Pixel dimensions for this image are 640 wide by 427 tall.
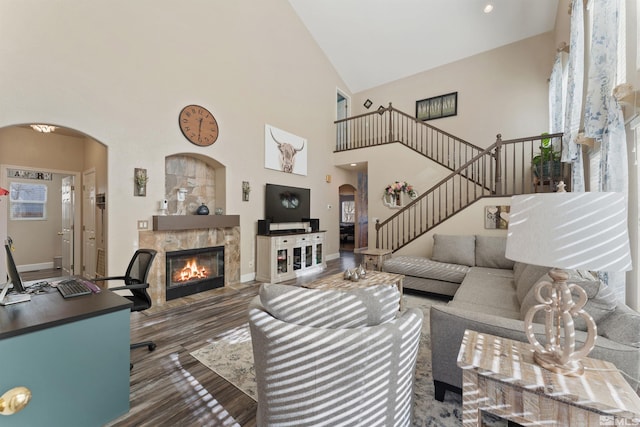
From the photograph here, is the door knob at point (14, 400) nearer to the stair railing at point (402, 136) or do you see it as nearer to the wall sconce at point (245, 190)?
the wall sconce at point (245, 190)

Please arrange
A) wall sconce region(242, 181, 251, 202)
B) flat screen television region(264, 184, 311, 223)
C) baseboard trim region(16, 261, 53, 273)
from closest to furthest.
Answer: wall sconce region(242, 181, 251, 202) → flat screen television region(264, 184, 311, 223) → baseboard trim region(16, 261, 53, 273)

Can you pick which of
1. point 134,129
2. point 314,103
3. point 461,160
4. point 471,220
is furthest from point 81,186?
point 461,160

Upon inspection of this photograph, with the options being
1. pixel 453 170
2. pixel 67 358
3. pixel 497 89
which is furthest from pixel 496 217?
pixel 67 358

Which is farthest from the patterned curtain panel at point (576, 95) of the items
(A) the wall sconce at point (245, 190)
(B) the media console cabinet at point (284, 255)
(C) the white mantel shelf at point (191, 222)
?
(C) the white mantel shelf at point (191, 222)

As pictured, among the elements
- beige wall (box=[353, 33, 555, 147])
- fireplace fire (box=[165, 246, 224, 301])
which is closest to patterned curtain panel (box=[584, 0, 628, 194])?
beige wall (box=[353, 33, 555, 147])

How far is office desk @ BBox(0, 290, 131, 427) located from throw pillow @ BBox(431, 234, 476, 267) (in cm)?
421

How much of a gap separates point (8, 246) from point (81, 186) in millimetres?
4501

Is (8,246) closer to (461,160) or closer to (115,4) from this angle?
(115,4)

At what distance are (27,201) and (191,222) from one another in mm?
4971

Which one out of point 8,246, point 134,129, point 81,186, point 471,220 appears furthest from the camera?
point 81,186

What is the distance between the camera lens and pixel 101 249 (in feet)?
13.6

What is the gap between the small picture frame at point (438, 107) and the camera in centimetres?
679

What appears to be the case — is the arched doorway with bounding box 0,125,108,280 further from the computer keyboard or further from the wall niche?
the computer keyboard

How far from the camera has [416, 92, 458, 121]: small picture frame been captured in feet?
22.3
